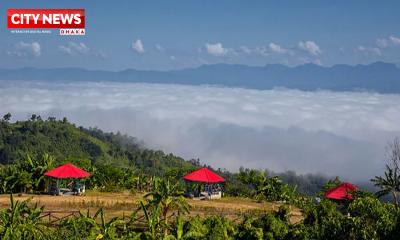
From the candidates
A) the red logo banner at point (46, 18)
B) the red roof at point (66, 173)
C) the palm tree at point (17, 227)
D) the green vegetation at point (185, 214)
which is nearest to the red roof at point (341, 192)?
the green vegetation at point (185, 214)

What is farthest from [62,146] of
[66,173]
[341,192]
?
[341,192]

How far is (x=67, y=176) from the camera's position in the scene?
4244 cm

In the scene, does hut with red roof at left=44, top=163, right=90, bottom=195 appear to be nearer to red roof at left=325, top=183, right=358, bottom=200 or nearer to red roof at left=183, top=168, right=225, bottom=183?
red roof at left=183, top=168, right=225, bottom=183

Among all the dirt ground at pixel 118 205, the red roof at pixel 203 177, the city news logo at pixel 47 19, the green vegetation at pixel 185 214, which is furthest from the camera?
the city news logo at pixel 47 19

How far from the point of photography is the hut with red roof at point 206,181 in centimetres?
4531

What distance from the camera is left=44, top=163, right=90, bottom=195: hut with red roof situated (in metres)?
42.6

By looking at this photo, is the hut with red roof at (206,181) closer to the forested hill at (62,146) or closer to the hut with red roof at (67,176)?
the hut with red roof at (67,176)

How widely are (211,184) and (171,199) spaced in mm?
14951

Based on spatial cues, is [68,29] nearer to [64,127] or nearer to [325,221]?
[325,221]

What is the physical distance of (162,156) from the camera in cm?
16525

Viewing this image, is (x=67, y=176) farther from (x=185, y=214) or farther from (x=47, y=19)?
(x=47, y=19)

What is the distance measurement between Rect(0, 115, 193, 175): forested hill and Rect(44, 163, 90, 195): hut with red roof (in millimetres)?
78671

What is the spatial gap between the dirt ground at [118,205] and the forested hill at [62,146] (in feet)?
262

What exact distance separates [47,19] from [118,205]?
95.5 feet
